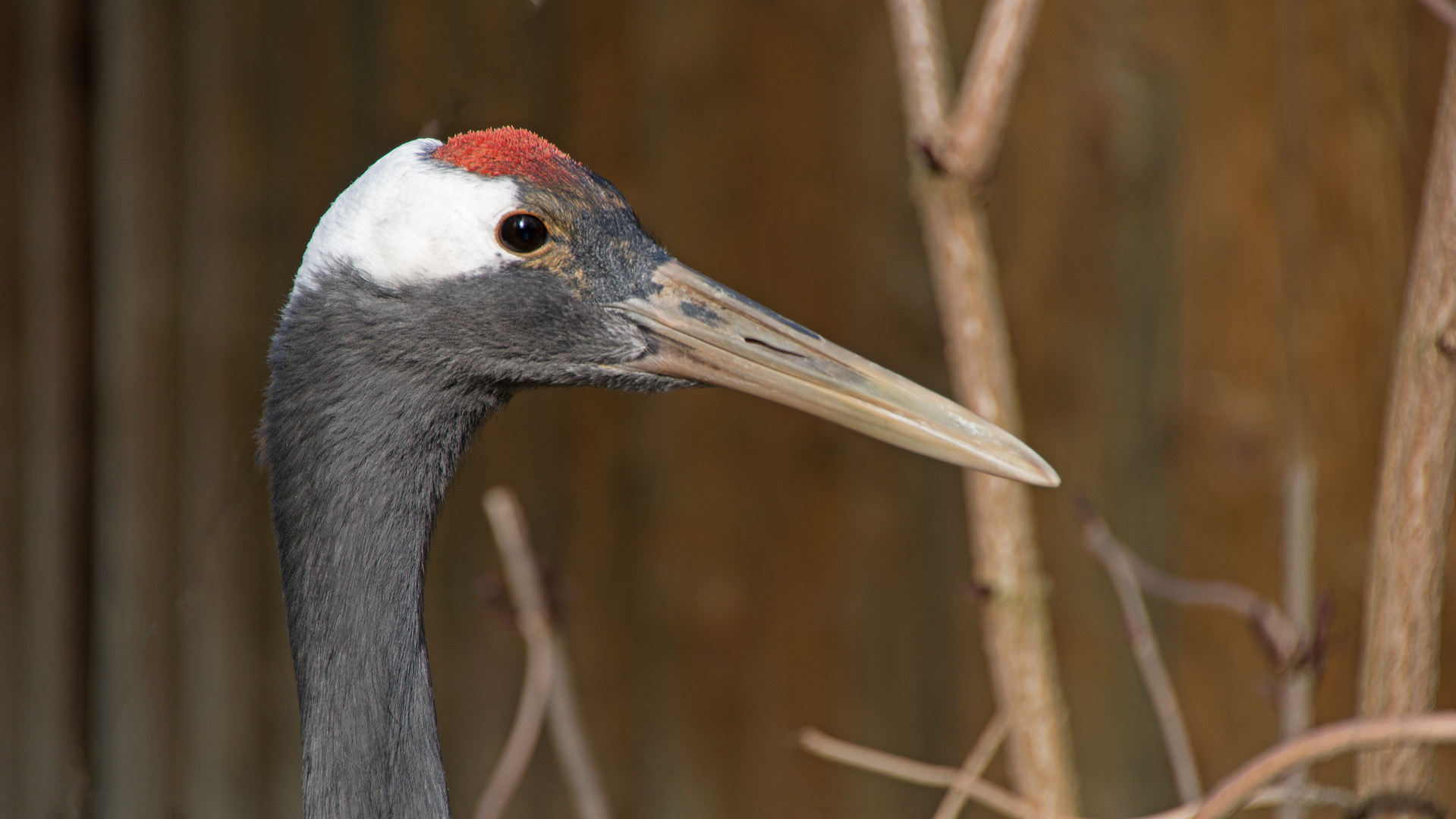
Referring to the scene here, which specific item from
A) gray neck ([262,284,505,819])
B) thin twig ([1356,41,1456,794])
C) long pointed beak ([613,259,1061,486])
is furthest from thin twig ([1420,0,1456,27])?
gray neck ([262,284,505,819])

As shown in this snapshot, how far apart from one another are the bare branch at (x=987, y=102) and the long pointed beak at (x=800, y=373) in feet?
0.72

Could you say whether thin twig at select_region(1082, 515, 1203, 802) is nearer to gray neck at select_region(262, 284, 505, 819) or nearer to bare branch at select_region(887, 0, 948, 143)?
bare branch at select_region(887, 0, 948, 143)

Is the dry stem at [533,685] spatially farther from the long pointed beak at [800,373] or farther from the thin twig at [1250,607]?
the thin twig at [1250,607]

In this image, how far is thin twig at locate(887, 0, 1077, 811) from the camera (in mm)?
1242

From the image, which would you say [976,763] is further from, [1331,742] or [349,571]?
[349,571]

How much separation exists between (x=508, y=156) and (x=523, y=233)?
7cm

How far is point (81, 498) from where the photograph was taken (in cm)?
292

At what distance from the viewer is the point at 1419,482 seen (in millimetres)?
1056

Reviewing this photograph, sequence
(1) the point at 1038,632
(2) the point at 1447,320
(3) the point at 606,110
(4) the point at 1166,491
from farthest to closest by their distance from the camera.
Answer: (3) the point at 606,110 → (4) the point at 1166,491 → (1) the point at 1038,632 → (2) the point at 1447,320

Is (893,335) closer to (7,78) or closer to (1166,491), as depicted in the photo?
(1166,491)

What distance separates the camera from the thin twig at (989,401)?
1.24 meters

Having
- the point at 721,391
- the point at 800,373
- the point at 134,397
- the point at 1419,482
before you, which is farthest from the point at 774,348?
the point at 134,397

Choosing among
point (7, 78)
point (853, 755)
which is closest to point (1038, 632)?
point (853, 755)

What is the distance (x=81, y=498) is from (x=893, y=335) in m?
1.92
